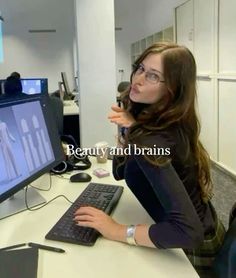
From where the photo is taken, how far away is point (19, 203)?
125 cm

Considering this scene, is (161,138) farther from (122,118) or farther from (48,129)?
(48,129)

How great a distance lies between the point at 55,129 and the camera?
4.68 ft

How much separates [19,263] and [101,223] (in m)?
0.26

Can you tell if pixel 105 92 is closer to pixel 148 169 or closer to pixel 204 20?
pixel 204 20

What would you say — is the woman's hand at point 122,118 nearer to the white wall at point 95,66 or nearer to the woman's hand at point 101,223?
the woman's hand at point 101,223

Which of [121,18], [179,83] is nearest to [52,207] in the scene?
[179,83]

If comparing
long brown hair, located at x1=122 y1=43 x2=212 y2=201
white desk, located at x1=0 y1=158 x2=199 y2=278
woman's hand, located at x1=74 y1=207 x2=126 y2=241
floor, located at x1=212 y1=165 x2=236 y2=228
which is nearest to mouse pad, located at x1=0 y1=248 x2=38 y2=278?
white desk, located at x1=0 y1=158 x2=199 y2=278

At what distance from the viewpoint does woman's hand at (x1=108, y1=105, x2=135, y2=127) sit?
112 centimetres

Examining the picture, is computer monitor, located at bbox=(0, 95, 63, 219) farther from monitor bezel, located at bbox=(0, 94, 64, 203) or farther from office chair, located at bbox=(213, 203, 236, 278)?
office chair, located at bbox=(213, 203, 236, 278)

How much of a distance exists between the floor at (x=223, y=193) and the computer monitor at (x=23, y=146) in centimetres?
171

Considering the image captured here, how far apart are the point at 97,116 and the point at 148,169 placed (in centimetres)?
250

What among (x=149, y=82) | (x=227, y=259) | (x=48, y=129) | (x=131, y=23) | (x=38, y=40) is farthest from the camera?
(x=38, y=40)

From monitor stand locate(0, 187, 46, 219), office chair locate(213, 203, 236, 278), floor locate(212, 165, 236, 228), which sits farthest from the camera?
floor locate(212, 165, 236, 228)

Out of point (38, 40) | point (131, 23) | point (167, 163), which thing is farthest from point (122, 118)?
point (38, 40)
